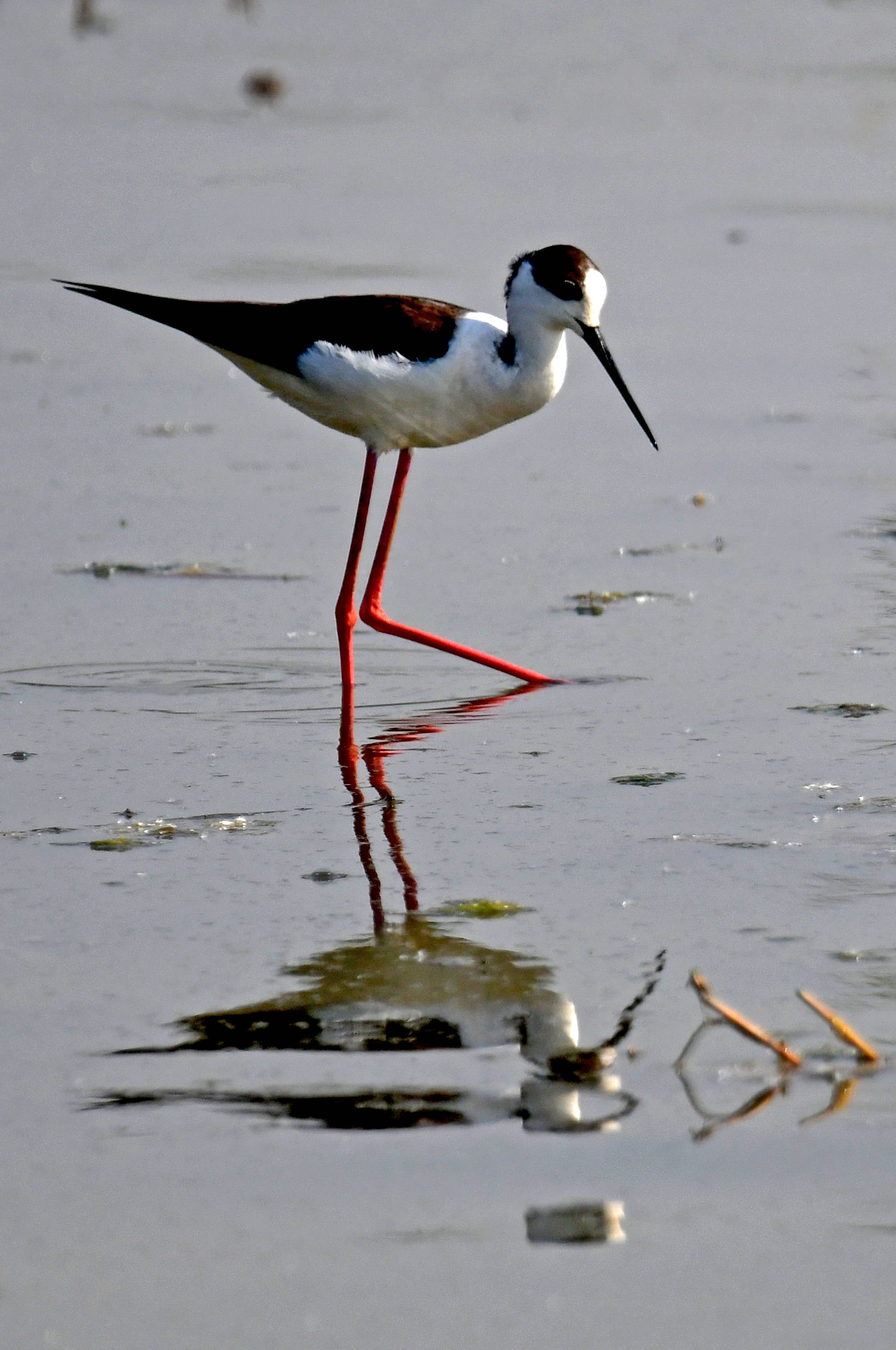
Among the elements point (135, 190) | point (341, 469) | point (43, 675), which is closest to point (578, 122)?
point (135, 190)

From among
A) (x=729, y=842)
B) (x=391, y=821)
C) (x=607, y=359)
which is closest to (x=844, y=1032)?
(x=729, y=842)

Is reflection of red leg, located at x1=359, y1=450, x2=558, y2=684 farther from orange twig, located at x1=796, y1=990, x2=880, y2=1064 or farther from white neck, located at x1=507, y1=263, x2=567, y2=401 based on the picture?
orange twig, located at x1=796, y1=990, x2=880, y2=1064

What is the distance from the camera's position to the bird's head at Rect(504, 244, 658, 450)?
5.30m

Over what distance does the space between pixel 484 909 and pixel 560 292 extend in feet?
7.07

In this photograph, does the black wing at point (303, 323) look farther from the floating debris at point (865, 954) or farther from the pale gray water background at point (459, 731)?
the floating debris at point (865, 954)

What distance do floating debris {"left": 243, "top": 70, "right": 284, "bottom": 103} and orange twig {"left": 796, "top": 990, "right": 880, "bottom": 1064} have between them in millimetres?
10117

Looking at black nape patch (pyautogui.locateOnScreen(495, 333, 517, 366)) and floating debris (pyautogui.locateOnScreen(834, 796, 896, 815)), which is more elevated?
black nape patch (pyautogui.locateOnScreen(495, 333, 517, 366))

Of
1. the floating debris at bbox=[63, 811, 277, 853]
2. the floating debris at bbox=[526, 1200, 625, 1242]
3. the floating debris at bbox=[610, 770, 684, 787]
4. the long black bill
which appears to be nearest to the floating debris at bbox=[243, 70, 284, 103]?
the long black bill

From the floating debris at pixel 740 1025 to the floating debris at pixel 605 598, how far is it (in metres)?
2.63

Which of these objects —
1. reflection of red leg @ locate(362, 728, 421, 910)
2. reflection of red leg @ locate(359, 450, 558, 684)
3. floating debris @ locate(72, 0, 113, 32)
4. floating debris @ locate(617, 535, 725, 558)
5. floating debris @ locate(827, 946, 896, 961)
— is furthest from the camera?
floating debris @ locate(72, 0, 113, 32)

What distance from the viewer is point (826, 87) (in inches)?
502

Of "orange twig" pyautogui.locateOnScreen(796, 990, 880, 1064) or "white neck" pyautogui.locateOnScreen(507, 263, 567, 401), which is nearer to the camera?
"orange twig" pyautogui.locateOnScreen(796, 990, 880, 1064)

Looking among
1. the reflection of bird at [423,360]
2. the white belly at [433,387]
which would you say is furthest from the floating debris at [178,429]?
the white belly at [433,387]

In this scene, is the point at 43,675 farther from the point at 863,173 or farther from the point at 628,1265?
the point at 863,173
